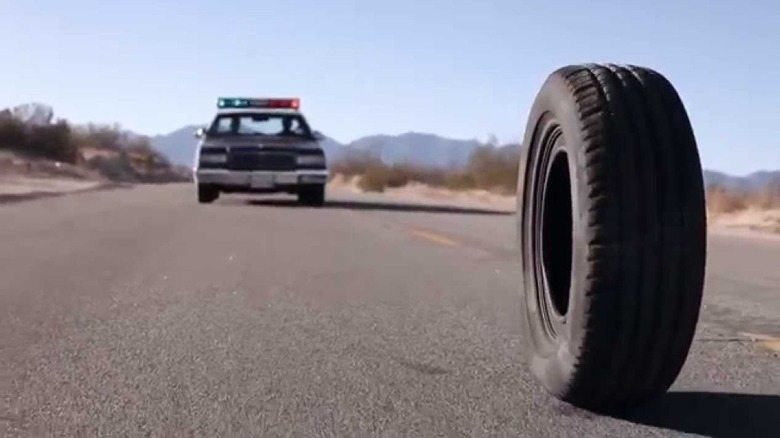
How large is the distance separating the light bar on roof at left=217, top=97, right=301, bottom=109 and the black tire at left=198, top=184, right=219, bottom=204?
1.41 metres

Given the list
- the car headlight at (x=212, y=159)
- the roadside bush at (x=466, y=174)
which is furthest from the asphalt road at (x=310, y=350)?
the roadside bush at (x=466, y=174)

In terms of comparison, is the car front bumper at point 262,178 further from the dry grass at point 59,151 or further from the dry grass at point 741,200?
the dry grass at point 59,151

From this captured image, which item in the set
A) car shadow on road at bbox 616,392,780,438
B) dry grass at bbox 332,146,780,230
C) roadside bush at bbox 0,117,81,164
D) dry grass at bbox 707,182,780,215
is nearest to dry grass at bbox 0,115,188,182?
roadside bush at bbox 0,117,81,164

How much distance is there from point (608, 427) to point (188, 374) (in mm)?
1577

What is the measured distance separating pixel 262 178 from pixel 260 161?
278 millimetres

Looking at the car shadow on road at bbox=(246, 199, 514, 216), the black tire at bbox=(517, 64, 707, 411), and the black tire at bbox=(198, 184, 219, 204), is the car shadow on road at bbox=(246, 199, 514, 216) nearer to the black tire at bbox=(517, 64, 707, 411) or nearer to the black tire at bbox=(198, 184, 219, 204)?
the black tire at bbox=(198, 184, 219, 204)

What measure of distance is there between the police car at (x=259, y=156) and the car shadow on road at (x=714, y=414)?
59.2 feet

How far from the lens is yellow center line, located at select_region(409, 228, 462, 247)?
42.5ft

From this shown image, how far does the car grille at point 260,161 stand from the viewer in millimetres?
22000

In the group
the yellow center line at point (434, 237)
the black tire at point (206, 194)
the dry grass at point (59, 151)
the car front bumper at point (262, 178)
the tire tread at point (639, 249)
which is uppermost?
the tire tread at point (639, 249)

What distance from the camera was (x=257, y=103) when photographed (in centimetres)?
2352

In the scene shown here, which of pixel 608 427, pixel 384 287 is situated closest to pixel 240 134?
pixel 384 287

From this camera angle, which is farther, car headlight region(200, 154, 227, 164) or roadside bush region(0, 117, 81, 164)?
roadside bush region(0, 117, 81, 164)

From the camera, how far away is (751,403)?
4129mm
